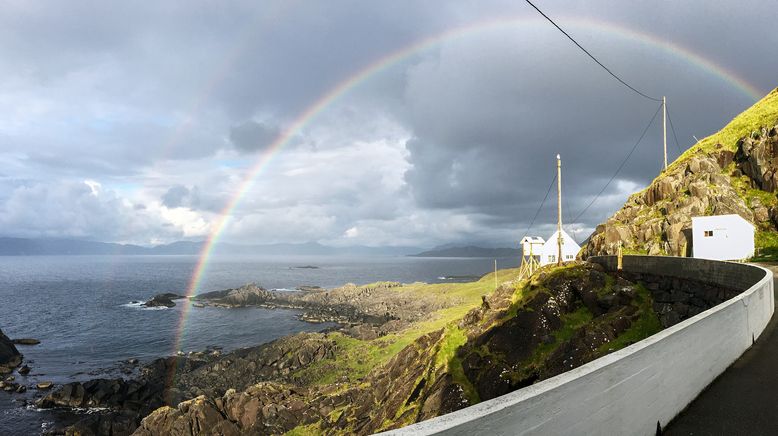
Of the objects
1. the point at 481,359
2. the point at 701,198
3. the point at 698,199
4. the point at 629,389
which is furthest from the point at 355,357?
the point at 629,389

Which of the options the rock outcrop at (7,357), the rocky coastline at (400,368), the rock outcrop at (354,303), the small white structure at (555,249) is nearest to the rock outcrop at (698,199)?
the small white structure at (555,249)

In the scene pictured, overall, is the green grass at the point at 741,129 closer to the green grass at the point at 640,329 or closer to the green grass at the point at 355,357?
the green grass at the point at 355,357

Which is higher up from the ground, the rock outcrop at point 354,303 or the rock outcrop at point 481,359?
the rock outcrop at point 481,359

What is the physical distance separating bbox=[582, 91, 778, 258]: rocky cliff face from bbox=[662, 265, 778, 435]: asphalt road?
131 feet

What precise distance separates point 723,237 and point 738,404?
128ft

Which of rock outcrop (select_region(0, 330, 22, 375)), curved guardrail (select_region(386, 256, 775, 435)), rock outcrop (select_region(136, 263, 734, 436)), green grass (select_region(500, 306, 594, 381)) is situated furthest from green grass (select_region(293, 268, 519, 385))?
rock outcrop (select_region(0, 330, 22, 375))

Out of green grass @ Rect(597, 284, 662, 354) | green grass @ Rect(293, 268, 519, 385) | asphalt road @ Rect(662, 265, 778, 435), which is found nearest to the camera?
asphalt road @ Rect(662, 265, 778, 435)

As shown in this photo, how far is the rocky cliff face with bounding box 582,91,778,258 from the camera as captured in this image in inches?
1799

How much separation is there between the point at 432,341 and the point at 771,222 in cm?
3704

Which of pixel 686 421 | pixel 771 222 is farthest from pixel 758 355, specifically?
pixel 771 222

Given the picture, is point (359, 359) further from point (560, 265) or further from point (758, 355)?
point (758, 355)

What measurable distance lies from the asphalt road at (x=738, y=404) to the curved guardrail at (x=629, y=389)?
0.18 m

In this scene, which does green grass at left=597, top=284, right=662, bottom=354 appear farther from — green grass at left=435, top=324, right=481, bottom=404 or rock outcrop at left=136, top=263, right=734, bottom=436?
green grass at left=435, top=324, right=481, bottom=404

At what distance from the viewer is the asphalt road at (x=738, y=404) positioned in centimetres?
721
